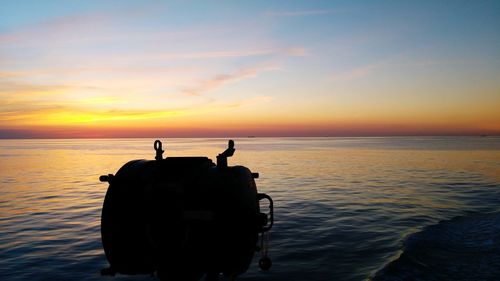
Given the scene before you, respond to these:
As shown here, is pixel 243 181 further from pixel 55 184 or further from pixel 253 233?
pixel 55 184

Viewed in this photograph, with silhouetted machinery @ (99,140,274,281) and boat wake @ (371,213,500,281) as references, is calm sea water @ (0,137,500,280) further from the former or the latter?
silhouetted machinery @ (99,140,274,281)

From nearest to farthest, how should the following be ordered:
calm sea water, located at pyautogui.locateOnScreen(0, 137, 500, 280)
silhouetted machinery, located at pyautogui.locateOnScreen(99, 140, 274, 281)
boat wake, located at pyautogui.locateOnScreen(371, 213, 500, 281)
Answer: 1. silhouetted machinery, located at pyautogui.locateOnScreen(99, 140, 274, 281)
2. boat wake, located at pyautogui.locateOnScreen(371, 213, 500, 281)
3. calm sea water, located at pyautogui.locateOnScreen(0, 137, 500, 280)

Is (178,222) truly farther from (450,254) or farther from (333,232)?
(333,232)

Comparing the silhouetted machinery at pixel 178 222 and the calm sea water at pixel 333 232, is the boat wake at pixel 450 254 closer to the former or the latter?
the calm sea water at pixel 333 232

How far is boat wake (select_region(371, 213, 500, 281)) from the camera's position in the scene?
9.04 m

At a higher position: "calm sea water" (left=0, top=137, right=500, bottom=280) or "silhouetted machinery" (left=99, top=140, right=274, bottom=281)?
"silhouetted machinery" (left=99, top=140, right=274, bottom=281)

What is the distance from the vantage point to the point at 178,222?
4801mm

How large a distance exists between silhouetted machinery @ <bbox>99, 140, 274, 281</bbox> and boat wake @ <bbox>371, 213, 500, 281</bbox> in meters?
5.61

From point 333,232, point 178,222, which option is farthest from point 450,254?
point 178,222

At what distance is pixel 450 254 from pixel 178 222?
30.6 feet

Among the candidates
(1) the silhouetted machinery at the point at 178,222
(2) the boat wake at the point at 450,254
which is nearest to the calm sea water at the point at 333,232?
(2) the boat wake at the point at 450,254

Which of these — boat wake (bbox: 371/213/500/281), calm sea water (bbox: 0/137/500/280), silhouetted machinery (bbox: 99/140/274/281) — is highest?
silhouetted machinery (bbox: 99/140/274/281)

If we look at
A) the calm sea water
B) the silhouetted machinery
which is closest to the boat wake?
the calm sea water

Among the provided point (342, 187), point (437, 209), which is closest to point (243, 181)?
point (437, 209)
